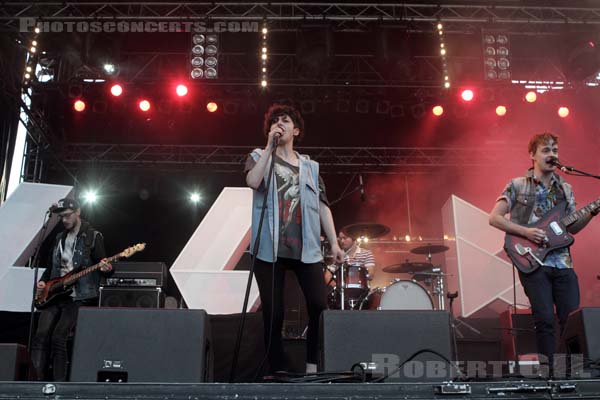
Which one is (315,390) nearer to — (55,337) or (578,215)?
(578,215)

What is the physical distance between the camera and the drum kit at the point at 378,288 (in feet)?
23.7

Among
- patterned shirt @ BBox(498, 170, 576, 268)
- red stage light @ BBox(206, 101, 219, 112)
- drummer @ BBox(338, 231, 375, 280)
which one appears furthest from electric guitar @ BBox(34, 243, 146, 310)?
red stage light @ BBox(206, 101, 219, 112)

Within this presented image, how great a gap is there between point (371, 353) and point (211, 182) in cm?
1022

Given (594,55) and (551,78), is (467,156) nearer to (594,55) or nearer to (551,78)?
(551,78)

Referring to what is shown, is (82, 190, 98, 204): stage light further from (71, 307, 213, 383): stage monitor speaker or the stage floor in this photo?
the stage floor

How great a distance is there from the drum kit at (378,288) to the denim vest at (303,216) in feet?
11.9

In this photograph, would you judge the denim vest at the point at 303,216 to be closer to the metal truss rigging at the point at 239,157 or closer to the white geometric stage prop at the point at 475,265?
the white geometric stage prop at the point at 475,265

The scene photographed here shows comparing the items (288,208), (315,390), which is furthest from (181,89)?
(315,390)

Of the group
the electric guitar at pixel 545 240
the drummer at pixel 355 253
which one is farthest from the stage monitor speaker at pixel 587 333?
the drummer at pixel 355 253

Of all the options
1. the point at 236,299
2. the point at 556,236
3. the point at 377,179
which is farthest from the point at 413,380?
the point at 377,179

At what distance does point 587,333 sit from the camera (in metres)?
2.65

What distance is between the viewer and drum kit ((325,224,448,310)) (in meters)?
7.23

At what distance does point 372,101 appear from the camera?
10.6 m

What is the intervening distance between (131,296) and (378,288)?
3144 millimetres
